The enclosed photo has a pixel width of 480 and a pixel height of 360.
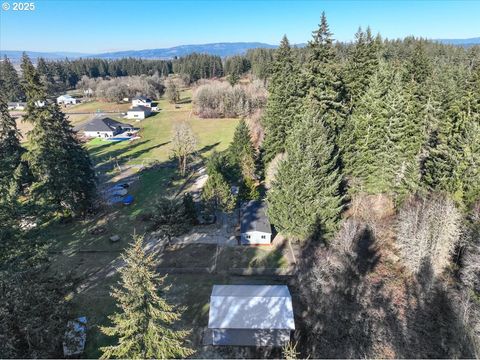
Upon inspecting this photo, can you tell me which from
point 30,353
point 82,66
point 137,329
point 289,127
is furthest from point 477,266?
point 82,66

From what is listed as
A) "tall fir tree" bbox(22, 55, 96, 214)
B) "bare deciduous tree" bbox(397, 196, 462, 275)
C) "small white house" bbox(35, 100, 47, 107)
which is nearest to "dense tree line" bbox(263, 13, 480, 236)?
"bare deciduous tree" bbox(397, 196, 462, 275)

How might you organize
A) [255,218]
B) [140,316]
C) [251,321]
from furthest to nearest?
1. [255,218]
2. [251,321]
3. [140,316]

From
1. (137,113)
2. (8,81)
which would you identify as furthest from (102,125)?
(8,81)

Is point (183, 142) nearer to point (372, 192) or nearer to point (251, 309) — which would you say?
point (372, 192)

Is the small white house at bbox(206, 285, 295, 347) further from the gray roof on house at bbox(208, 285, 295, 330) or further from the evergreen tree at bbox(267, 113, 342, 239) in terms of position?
the evergreen tree at bbox(267, 113, 342, 239)

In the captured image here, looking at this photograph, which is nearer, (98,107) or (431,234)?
(431,234)

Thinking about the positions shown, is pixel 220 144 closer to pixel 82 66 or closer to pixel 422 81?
pixel 422 81

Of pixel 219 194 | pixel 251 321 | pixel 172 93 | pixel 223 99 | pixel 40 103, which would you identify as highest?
pixel 40 103
